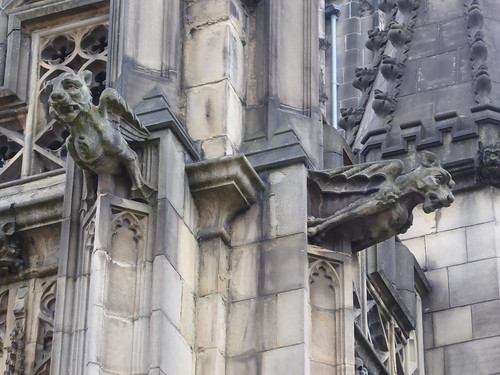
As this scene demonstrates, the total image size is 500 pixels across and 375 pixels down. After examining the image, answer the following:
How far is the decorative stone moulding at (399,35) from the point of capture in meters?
28.4

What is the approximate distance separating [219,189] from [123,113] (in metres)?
0.95

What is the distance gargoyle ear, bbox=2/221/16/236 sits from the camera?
21.2m

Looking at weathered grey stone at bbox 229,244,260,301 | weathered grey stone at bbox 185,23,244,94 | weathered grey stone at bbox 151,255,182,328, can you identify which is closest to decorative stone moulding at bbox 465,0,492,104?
weathered grey stone at bbox 185,23,244,94

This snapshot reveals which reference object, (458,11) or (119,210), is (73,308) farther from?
(458,11)

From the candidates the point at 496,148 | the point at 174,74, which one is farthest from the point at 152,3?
the point at 496,148

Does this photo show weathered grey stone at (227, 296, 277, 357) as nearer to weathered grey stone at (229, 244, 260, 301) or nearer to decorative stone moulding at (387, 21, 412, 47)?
weathered grey stone at (229, 244, 260, 301)

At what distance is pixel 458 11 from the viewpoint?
92.9 feet

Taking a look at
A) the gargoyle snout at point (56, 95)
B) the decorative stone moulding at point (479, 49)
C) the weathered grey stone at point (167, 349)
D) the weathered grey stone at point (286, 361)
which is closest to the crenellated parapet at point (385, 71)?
the decorative stone moulding at point (479, 49)

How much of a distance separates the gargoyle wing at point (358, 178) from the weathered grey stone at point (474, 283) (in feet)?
15.8

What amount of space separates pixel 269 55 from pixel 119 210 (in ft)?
7.70

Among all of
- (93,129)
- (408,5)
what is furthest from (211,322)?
(408,5)

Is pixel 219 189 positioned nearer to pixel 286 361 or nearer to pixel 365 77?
pixel 286 361

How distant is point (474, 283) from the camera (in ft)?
85.3

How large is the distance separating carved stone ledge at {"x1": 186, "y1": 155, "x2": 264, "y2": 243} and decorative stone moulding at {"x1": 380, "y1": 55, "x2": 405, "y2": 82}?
7427 millimetres
